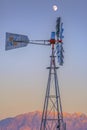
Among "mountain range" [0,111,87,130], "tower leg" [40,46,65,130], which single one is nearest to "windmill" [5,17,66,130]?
"tower leg" [40,46,65,130]

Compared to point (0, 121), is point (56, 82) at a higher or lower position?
higher

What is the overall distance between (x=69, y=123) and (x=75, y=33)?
1.39 m

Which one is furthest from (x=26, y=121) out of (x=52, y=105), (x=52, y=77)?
(x=52, y=77)

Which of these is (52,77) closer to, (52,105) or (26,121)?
(52,105)

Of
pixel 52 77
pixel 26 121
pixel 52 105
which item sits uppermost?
pixel 52 77

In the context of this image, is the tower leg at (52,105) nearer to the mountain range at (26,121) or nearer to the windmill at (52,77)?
the windmill at (52,77)

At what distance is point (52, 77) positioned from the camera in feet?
12.3

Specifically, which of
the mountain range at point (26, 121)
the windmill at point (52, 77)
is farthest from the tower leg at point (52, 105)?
the mountain range at point (26, 121)

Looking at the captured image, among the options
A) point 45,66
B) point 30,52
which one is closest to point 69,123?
point 45,66

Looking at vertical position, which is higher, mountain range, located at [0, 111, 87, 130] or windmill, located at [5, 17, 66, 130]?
windmill, located at [5, 17, 66, 130]

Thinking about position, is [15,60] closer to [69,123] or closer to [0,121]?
[0,121]

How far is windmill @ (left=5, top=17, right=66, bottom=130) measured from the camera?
3666 millimetres

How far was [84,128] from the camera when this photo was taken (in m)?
3.88

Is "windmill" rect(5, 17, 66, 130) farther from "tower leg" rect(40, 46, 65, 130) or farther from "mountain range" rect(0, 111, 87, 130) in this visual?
"mountain range" rect(0, 111, 87, 130)
